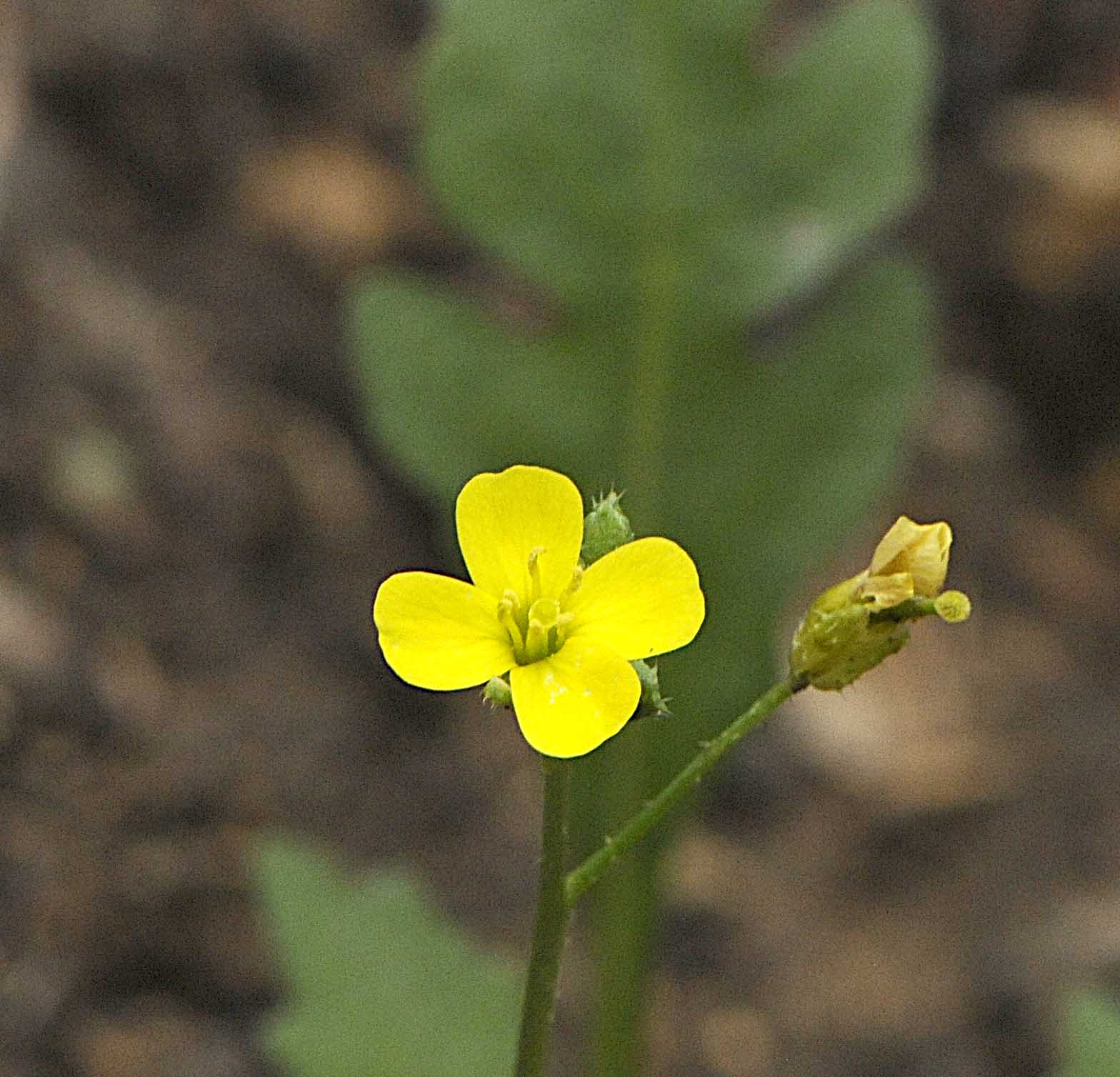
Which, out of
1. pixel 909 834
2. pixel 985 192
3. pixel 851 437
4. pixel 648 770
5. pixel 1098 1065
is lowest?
pixel 1098 1065

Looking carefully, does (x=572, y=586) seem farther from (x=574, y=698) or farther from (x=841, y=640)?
(x=841, y=640)

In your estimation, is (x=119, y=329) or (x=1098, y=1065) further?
(x=119, y=329)

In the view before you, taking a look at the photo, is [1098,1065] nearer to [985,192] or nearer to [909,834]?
[909,834]

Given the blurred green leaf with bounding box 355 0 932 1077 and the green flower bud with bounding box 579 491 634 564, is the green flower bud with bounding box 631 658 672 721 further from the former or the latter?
the blurred green leaf with bounding box 355 0 932 1077

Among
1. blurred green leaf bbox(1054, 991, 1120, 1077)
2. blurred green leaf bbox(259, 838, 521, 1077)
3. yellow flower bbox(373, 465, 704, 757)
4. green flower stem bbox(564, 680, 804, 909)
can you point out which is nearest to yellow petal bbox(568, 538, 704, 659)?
yellow flower bbox(373, 465, 704, 757)

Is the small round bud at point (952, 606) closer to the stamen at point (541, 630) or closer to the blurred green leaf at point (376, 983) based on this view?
the stamen at point (541, 630)

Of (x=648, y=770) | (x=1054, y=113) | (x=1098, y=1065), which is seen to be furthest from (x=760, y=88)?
(x=1054, y=113)
